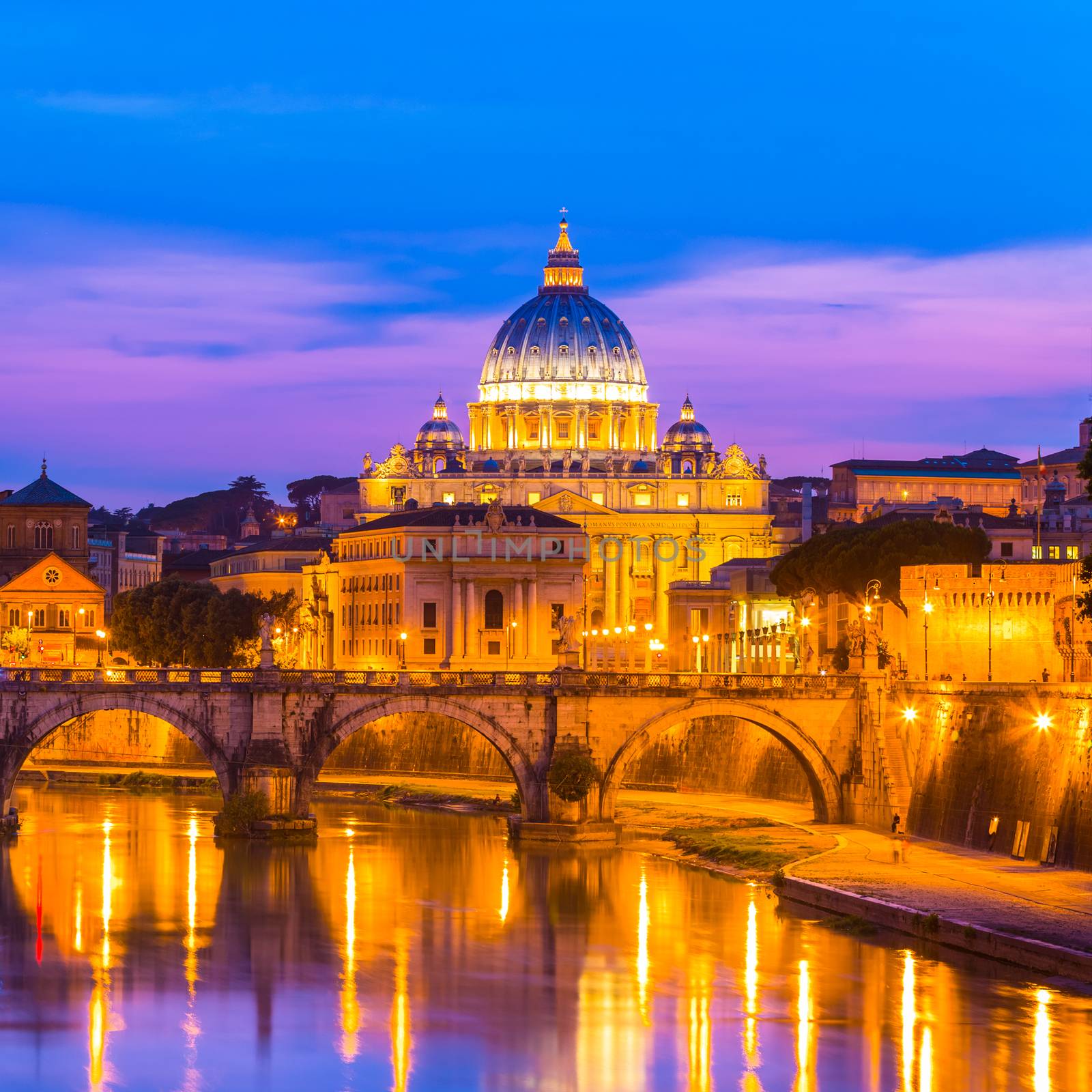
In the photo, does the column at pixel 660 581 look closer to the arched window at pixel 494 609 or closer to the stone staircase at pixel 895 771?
the arched window at pixel 494 609

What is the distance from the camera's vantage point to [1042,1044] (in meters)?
40.1

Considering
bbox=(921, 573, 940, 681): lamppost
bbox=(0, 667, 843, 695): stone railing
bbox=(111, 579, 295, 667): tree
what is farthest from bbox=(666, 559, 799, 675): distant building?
bbox=(111, 579, 295, 667): tree

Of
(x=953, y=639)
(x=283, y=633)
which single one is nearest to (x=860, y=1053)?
(x=953, y=639)

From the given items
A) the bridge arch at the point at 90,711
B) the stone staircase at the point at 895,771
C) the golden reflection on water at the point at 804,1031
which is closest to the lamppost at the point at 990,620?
the stone staircase at the point at 895,771

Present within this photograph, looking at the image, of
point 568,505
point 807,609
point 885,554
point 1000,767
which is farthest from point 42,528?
point 1000,767

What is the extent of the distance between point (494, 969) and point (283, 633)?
8274cm

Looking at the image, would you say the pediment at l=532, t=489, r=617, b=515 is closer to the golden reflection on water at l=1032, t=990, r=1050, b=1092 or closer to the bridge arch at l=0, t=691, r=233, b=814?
the bridge arch at l=0, t=691, r=233, b=814

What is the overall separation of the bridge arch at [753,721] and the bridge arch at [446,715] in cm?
186

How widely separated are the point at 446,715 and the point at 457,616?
253 feet

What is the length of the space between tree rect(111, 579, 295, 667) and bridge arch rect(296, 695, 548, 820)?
49.2 metres

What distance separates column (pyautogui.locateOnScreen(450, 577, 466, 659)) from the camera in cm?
14400

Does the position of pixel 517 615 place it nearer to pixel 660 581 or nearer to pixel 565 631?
pixel 660 581

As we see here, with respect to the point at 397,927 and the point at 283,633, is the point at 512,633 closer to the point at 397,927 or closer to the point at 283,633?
the point at 283,633

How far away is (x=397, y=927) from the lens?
5359 cm
